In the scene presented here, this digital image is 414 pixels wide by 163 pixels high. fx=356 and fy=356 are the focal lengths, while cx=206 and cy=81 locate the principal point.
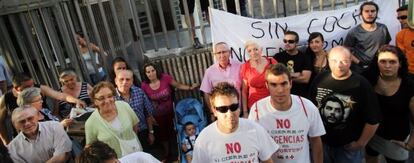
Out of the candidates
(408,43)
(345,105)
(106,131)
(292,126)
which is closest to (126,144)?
(106,131)

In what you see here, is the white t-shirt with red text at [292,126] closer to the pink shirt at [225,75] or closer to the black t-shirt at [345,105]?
the black t-shirt at [345,105]

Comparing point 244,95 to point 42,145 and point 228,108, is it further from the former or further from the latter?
point 42,145

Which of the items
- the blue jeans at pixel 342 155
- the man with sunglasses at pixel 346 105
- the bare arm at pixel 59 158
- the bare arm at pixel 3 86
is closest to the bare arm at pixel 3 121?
the bare arm at pixel 59 158

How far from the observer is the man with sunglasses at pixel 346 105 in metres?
3.27

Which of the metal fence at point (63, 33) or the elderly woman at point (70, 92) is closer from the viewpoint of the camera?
the elderly woman at point (70, 92)

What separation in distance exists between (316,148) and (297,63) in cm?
163

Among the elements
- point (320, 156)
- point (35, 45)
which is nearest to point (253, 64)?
point (320, 156)

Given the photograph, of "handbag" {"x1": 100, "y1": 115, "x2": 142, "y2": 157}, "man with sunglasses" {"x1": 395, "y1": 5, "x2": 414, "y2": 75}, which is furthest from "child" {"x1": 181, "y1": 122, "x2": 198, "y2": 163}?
"man with sunglasses" {"x1": 395, "y1": 5, "x2": 414, "y2": 75}

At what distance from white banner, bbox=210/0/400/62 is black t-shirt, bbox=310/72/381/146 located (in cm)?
193

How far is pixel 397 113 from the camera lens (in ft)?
11.3

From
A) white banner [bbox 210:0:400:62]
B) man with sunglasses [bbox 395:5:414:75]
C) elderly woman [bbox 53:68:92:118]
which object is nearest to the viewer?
elderly woman [bbox 53:68:92:118]

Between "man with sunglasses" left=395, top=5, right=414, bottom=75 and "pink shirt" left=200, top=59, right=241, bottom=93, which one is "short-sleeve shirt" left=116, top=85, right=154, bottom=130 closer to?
"pink shirt" left=200, top=59, right=241, bottom=93

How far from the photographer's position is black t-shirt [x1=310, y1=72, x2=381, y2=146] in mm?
3262

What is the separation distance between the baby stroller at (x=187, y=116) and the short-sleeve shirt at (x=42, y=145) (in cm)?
160
